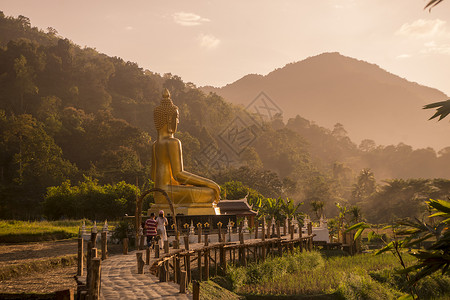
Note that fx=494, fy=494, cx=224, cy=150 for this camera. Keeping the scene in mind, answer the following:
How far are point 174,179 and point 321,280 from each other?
9.57 m

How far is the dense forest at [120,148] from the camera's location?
5375 centimetres

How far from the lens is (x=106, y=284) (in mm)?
10539

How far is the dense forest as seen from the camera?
5375cm

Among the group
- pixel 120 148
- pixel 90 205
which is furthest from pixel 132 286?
pixel 120 148

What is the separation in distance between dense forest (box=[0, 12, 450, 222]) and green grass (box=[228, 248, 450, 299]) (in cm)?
1603

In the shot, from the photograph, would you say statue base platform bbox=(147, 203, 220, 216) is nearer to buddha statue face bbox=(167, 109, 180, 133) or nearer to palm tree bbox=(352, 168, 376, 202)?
buddha statue face bbox=(167, 109, 180, 133)

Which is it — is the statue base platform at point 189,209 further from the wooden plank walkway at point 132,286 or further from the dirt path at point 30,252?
the wooden plank walkway at point 132,286

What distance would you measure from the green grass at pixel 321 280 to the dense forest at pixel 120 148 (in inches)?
631

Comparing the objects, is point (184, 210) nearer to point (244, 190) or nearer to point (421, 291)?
point (421, 291)

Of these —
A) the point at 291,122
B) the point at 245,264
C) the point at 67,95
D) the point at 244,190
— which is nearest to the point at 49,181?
the point at 244,190

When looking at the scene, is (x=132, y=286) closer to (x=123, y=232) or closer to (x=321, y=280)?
(x=321, y=280)

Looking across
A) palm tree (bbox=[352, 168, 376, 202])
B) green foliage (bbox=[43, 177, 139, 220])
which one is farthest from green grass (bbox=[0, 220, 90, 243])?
palm tree (bbox=[352, 168, 376, 202])

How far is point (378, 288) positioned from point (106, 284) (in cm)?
1315

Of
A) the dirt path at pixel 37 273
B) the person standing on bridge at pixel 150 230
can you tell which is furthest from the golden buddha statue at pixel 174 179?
the person standing on bridge at pixel 150 230
